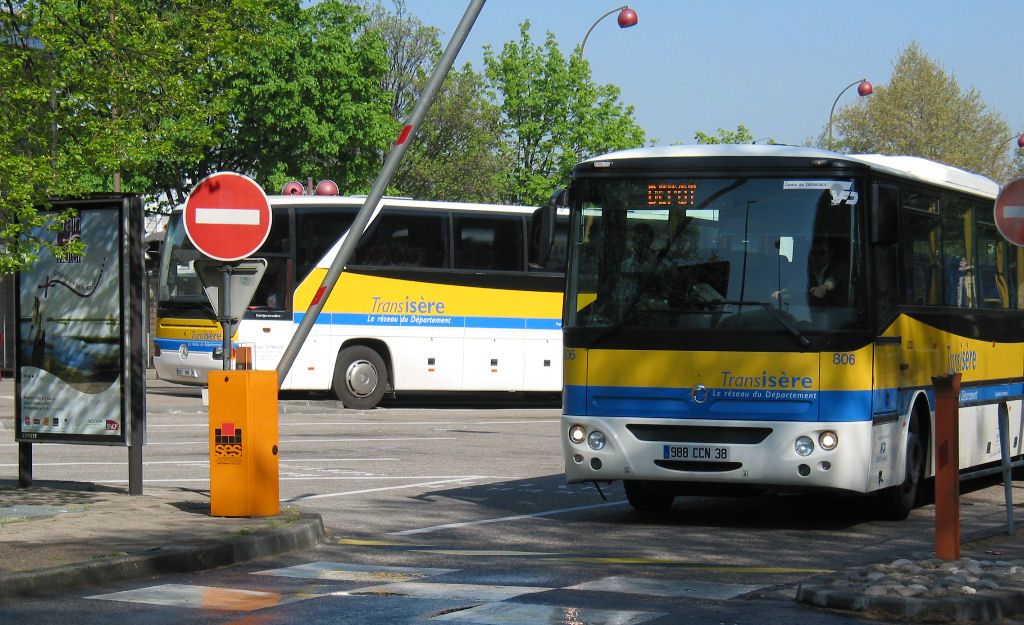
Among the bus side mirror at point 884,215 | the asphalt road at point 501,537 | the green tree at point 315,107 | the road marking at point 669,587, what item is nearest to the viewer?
the asphalt road at point 501,537

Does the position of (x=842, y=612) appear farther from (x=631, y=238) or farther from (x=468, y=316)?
(x=468, y=316)

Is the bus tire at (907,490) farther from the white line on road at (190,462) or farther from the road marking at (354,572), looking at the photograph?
the white line on road at (190,462)

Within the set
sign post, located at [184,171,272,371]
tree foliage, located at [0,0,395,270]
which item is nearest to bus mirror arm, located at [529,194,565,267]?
sign post, located at [184,171,272,371]

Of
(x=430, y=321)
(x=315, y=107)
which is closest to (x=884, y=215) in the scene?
(x=430, y=321)

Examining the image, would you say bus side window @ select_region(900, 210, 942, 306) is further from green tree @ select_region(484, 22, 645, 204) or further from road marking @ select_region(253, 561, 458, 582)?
green tree @ select_region(484, 22, 645, 204)

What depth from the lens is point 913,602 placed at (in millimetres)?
7703

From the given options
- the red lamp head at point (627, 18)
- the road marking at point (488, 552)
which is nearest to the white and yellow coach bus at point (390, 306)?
the red lamp head at point (627, 18)

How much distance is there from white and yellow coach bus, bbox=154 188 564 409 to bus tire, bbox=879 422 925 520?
52.1 feet

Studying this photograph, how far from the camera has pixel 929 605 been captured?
7.65 meters

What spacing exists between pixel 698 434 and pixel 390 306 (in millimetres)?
17416

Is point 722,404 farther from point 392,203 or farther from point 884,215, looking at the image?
point 392,203

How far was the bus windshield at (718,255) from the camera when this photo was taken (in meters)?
12.1

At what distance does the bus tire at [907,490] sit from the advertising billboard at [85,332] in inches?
241

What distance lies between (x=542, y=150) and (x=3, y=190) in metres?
43.0
